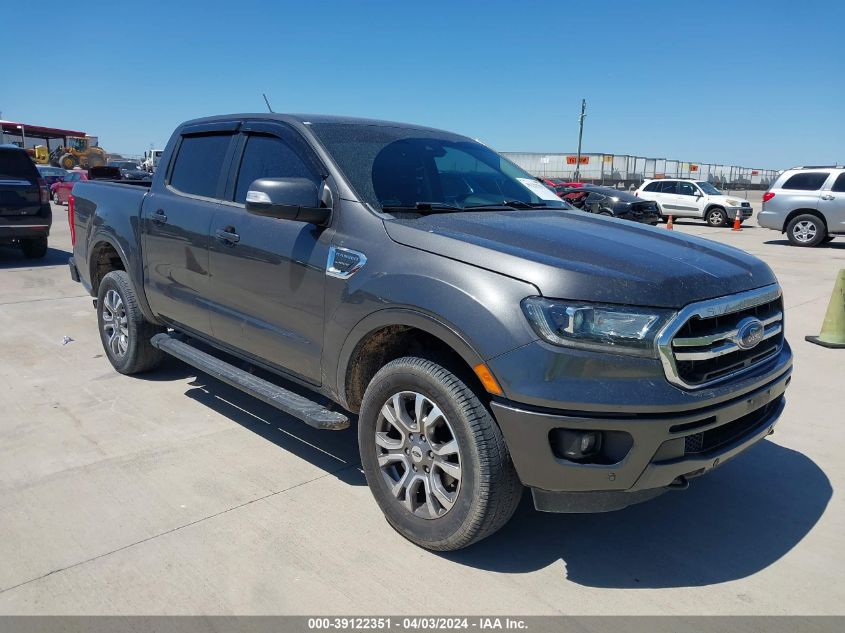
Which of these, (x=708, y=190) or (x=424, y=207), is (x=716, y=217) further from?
(x=424, y=207)

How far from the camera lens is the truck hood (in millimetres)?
2553

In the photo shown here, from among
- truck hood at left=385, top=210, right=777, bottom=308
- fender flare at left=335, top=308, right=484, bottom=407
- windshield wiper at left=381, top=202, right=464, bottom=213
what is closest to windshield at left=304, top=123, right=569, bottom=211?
windshield wiper at left=381, top=202, right=464, bottom=213

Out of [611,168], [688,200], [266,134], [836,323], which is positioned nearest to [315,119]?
[266,134]

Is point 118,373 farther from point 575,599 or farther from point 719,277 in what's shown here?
point 719,277

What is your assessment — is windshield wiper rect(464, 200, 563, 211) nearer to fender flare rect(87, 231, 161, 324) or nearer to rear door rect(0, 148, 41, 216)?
fender flare rect(87, 231, 161, 324)

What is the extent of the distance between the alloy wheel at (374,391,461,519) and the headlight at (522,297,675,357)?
614 millimetres

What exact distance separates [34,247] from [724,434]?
1206cm

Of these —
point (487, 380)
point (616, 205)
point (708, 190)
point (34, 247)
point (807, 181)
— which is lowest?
point (34, 247)

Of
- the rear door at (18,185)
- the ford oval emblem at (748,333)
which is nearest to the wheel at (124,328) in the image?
the ford oval emblem at (748,333)

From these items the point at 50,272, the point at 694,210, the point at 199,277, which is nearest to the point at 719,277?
the point at 199,277

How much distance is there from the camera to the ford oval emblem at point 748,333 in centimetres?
279

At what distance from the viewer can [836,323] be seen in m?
6.65

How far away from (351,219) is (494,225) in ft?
2.26

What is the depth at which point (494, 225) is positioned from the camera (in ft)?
10.3
